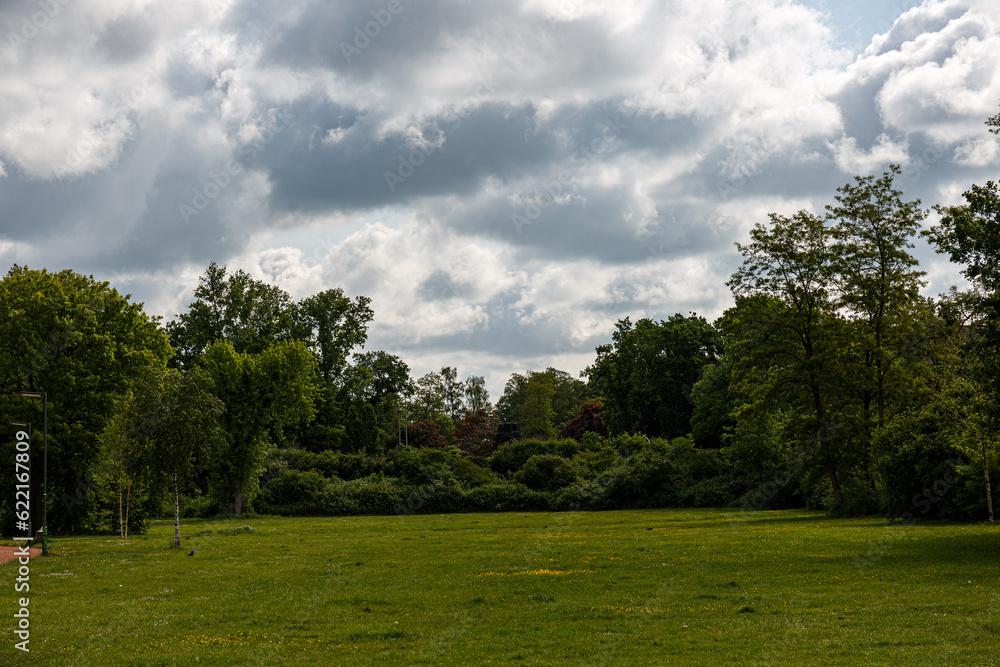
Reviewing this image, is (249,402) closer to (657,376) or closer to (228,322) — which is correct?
(228,322)

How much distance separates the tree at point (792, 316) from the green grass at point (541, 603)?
1490cm

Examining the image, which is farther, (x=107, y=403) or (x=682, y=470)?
(x=682, y=470)

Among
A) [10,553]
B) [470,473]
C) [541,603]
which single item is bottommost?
[10,553]

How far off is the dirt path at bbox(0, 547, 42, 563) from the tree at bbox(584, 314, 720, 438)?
6475 centimetres

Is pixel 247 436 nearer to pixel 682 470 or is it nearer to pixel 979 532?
pixel 682 470

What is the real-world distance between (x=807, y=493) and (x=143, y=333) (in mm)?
43318

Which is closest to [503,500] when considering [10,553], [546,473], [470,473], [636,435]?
[546,473]

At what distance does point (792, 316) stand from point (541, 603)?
3351cm

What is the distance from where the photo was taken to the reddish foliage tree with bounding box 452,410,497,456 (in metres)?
104

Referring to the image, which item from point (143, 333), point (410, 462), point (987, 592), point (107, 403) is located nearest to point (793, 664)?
point (987, 592)

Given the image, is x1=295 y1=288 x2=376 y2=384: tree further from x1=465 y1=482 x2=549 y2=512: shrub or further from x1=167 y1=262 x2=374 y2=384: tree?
x1=465 y1=482 x2=549 y2=512: shrub

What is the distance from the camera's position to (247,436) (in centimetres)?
6028

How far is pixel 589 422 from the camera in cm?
10362

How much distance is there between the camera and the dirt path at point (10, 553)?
28.3 meters
